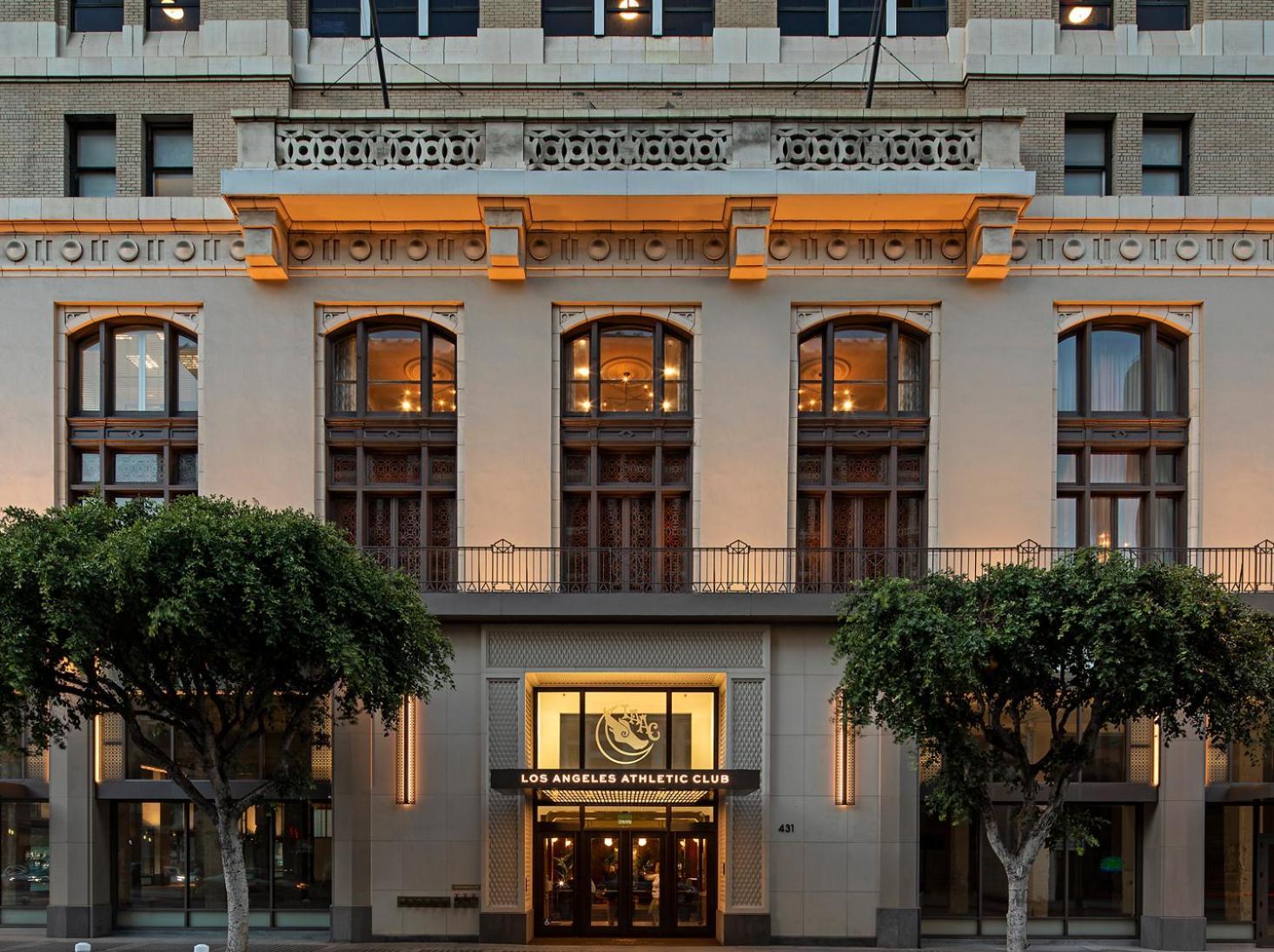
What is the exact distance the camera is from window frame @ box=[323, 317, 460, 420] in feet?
66.2

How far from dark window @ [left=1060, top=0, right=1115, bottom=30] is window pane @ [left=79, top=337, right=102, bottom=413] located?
2034cm

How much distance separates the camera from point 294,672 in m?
15.1

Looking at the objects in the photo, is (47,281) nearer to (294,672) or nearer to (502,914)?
(294,672)

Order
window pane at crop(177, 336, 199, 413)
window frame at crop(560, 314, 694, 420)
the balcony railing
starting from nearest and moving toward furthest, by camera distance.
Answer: the balcony railing → window frame at crop(560, 314, 694, 420) → window pane at crop(177, 336, 199, 413)

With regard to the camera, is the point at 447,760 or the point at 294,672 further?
the point at 447,760

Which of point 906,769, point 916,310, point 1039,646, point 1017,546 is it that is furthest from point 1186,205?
point 906,769

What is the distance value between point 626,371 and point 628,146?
423 cm

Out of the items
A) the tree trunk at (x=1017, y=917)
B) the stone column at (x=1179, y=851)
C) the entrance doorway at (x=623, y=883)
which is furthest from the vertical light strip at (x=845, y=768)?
the stone column at (x=1179, y=851)

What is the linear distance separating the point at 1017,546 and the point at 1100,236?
20.4 ft

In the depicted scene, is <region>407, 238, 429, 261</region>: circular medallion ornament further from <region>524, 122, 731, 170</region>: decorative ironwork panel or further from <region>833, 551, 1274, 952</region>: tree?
<region>833, 551, 1274, 952</region>: tree

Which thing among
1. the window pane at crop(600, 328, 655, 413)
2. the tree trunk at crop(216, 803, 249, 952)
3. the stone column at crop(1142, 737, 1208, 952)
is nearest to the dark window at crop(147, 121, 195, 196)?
the window pane at crop(600, 328, 655, 413)

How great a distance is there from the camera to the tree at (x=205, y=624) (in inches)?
533

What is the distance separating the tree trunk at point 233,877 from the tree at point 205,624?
0.03 metres

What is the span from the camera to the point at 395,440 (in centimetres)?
2017
